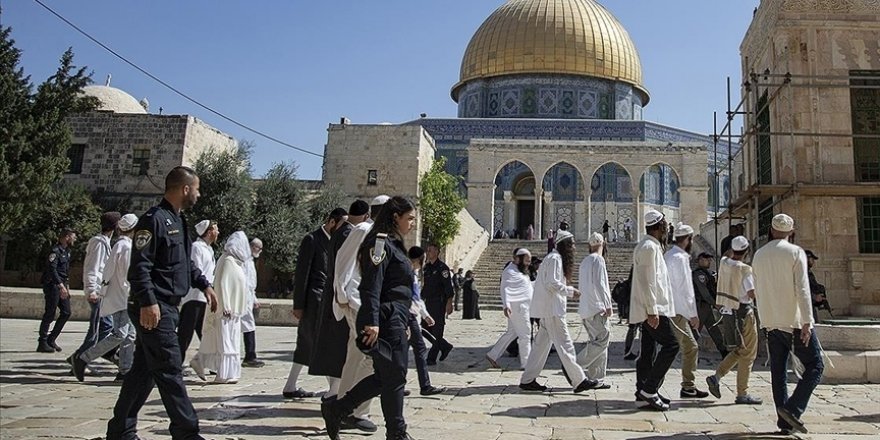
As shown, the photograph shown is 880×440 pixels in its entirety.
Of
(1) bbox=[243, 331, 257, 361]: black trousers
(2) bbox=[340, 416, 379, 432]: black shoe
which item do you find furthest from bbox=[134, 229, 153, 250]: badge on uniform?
(1) bbox=[243, 331, 257, 361]: black trousers

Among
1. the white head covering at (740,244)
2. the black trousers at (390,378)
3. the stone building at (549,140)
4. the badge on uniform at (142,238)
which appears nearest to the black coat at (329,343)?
the black trousers at (390,378)

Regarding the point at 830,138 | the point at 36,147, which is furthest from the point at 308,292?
the point at 36,147

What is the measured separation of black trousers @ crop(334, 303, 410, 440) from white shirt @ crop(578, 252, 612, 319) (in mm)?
2833

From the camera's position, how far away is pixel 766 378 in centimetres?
692

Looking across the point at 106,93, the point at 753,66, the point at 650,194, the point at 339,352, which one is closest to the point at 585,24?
the point at 650,194

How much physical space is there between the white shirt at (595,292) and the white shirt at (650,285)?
749 mm

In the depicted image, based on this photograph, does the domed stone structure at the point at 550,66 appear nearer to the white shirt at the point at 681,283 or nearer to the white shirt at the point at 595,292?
the white shirt at the point at 595,292

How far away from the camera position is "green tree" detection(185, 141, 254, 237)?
19.7m

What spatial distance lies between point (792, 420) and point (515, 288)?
366cm

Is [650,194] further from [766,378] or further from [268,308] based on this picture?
[766,378]

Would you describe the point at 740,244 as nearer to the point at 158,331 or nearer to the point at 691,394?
the point at 691,394

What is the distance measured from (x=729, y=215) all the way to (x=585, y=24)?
28.9m

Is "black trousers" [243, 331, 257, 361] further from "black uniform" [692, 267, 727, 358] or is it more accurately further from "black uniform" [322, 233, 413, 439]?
"black uniform" [692, 267, 727, 358]

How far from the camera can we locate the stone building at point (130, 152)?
20641mm
